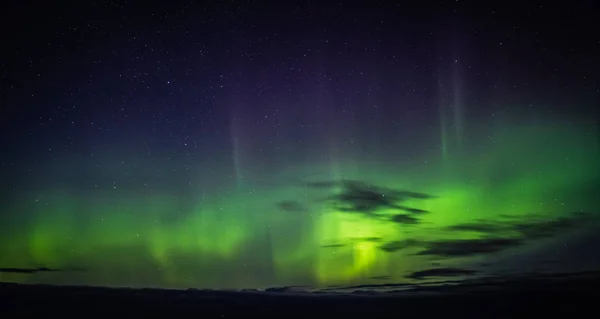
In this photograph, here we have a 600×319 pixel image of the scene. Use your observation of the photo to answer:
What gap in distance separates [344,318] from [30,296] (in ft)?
34.7

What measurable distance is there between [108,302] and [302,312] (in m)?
6.77

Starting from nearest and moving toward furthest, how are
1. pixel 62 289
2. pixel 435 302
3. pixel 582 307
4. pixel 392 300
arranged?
pixel 582 307 → pixel 62 289 → pixel 435 302 → pixel 392 300

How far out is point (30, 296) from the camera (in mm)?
19750

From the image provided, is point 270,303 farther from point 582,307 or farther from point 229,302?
point 582,307

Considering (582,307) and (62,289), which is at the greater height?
(62,289)

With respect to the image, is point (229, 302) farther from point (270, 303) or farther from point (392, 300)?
point (392, 300)

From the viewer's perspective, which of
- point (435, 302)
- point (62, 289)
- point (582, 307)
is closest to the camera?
point (582, 307)

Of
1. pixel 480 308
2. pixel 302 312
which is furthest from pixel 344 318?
pixel 480 308

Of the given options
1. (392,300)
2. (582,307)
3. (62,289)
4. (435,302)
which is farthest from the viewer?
(392,300)

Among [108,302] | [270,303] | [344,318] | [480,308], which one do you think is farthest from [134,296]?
[480,308]

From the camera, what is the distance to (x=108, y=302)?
20.8 m

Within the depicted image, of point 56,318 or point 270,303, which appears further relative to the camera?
point 270,303

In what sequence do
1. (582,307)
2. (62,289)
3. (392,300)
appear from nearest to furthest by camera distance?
(582,307)
(62,289)
(392,300)

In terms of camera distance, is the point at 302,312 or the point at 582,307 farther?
the point at 302,312
